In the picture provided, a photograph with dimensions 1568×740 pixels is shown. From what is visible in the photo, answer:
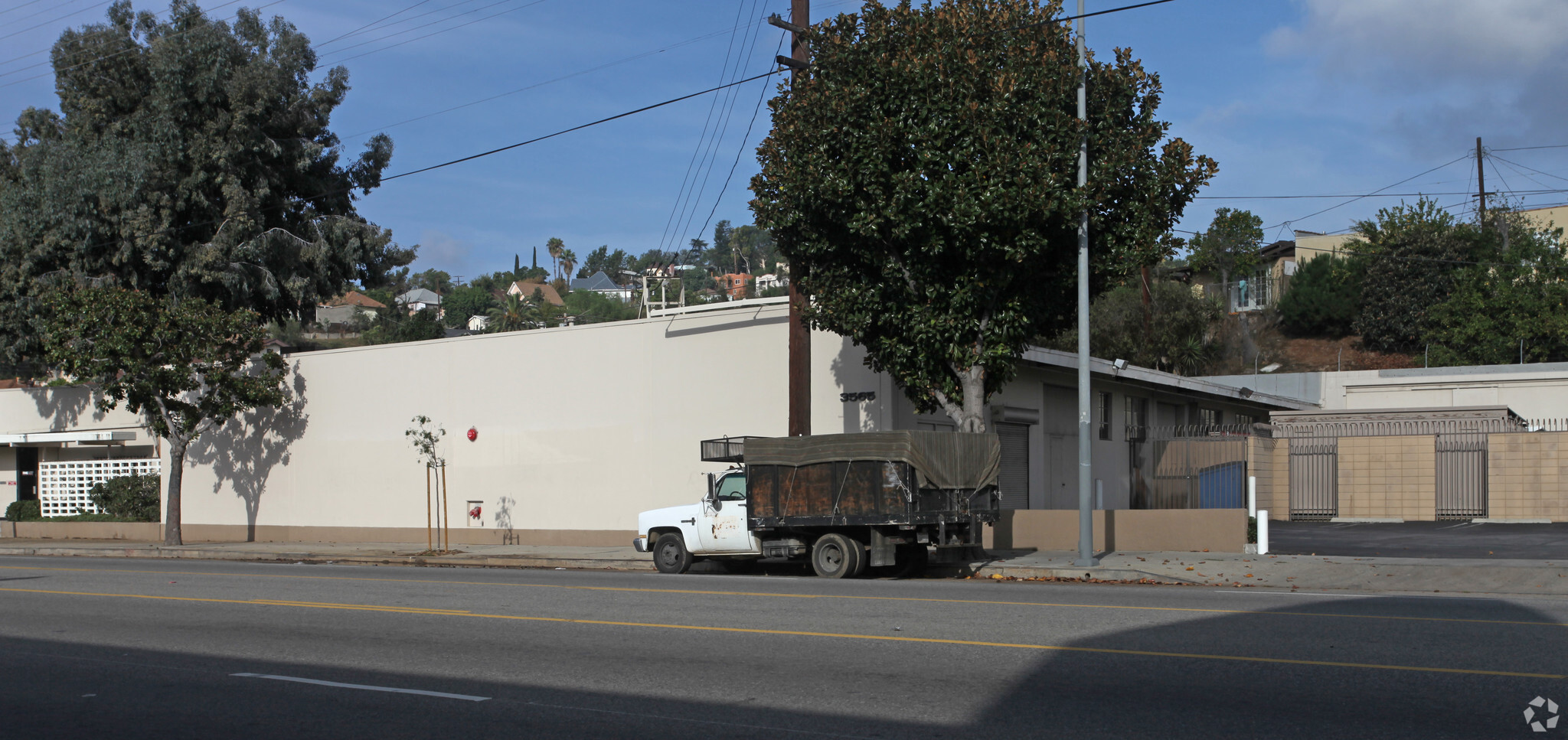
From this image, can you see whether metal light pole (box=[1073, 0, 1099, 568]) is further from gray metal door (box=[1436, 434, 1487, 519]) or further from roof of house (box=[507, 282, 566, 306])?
roof of house (box=[507, 282, 566, 306])

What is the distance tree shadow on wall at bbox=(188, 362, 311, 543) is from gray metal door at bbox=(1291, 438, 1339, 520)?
85.7 ft

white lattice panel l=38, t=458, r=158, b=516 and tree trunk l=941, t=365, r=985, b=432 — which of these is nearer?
tree trunk l=941, t=365, r=985, b=432

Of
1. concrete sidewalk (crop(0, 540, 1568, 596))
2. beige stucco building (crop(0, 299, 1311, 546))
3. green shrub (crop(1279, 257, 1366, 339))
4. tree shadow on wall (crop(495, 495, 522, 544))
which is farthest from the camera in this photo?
green shrub (crop(1279, 257, 1366, 339))

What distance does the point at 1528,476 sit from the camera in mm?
28172

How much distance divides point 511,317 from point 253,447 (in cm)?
7582

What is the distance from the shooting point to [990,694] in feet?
26.3

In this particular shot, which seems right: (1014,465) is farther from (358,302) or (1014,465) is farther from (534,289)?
(534,289)

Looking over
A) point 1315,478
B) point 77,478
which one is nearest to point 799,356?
point 1315,478

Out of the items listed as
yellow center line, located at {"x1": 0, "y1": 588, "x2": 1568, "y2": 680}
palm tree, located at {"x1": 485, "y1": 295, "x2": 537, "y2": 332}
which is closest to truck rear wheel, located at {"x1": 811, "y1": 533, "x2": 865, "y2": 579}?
yellow center line, located at {"x1": 0, "y1": 588, "x2": 1568, "y2": 680}

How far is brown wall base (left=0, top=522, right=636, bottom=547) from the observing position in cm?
2656

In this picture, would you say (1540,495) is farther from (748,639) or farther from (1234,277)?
(1234,277)

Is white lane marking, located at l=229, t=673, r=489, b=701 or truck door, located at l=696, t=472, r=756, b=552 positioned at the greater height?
truck door, located at l=696, t=472, r=756, b=552

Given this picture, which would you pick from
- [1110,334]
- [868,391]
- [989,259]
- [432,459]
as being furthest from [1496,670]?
[1110,334]

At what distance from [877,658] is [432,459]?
19059 mm
